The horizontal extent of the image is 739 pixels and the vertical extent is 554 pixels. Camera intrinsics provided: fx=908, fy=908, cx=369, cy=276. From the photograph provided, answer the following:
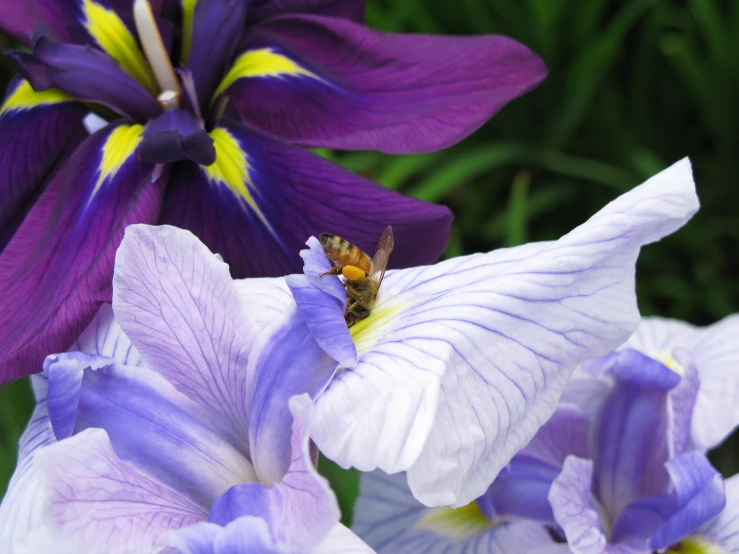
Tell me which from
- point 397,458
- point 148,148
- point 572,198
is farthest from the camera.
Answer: point 572,198

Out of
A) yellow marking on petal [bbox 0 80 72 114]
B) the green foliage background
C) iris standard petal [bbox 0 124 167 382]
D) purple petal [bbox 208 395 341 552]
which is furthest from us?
the green foliage background

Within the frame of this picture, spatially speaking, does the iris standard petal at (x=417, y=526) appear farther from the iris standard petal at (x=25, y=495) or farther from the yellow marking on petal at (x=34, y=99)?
the yellow marking on petal at (x=34, y=99)

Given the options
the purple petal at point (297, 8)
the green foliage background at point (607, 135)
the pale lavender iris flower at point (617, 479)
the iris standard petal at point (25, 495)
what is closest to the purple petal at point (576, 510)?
the pale lavender iris flower at point (617, 479)

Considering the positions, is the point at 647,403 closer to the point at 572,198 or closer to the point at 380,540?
the point at 380,540

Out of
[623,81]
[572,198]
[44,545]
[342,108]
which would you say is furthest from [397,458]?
[623,81]

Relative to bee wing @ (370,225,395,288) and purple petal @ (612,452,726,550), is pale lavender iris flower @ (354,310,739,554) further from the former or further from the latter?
bee wing @ (370,225,395,288)

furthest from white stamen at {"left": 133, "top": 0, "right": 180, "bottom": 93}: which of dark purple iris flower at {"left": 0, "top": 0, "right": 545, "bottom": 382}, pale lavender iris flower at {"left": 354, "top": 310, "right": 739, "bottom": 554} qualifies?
pale lavender iris flower at {"left": 354, "top": 310, "right": 739, "bottom": 554}

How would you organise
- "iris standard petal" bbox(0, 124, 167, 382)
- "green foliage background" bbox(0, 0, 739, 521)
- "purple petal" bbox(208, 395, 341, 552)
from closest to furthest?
"purple petal" bbox(208, 395, 341, 552)
"iris standard petal" bbox(0, 124, 167, 382)
"green foliage background" bbox(0, 0, 739, 521)
